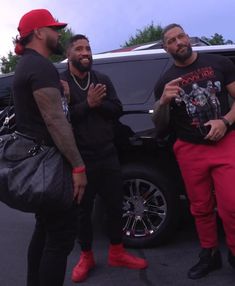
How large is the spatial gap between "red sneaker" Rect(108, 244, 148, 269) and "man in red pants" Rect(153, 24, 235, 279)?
65cm

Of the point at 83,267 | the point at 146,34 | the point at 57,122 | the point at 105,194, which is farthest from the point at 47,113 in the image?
the point at 146,34

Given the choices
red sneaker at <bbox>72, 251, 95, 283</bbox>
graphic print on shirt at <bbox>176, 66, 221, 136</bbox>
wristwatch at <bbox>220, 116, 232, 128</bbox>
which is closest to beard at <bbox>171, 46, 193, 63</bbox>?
graphic print on shirt at <bbox>176, 66, 221, 136</bbox>

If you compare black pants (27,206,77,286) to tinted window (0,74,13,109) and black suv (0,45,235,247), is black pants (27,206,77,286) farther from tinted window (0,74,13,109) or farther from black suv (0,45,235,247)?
tinted window (0,74,13,109)

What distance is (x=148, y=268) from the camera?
14.1 feet

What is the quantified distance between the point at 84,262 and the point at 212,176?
1.24m

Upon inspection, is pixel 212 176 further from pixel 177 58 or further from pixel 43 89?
pixel 43 89

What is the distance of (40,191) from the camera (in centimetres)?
291

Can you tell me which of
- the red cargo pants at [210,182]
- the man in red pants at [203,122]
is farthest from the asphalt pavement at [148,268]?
the man in red pants at [203,122]

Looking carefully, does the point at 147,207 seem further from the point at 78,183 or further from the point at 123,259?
the point at 78,183

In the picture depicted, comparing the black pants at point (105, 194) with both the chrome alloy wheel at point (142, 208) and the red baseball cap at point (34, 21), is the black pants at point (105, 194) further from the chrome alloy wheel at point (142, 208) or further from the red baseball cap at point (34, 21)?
the red baseball cap at point (34, 21)

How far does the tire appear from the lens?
4.58 meters

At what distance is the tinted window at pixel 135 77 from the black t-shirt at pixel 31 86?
71.6 inches

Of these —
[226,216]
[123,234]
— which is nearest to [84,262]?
[123,234]

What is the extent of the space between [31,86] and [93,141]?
1.15m
